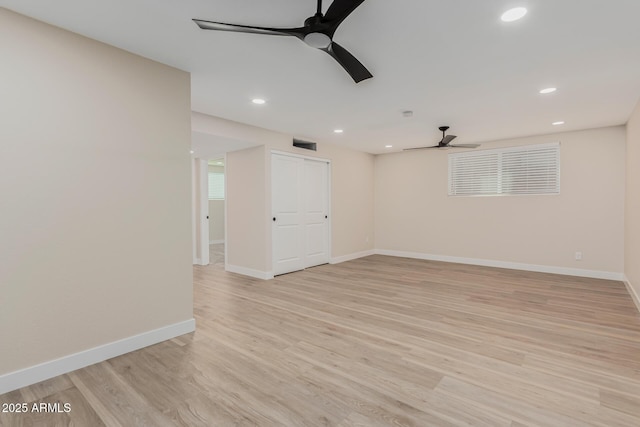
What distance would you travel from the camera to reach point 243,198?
5352 millimetres

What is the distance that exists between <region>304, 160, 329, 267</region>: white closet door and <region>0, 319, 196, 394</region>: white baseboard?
10.5 feet

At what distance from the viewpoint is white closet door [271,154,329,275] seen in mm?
5227

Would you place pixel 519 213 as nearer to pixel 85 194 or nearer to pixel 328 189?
pixel 328 189

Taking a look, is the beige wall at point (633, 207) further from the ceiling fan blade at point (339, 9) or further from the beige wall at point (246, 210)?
the beige wall at point (246, 210)

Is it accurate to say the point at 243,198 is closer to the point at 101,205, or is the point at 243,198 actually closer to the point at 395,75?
the point at 101,205

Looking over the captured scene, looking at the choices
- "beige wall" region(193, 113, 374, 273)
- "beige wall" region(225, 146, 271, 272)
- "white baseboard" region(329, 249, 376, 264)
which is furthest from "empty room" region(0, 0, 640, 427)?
"white baseboard" region(329, 249, 376, 264)

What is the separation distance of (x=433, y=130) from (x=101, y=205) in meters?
4.67

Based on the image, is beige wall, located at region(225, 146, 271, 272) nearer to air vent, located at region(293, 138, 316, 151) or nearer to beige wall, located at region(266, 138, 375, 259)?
air vent, located at region(293, 138, 316, 151)

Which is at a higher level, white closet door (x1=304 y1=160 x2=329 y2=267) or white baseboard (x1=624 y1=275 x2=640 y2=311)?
white closet door (x1=304 y1=160 x2=329 y2=267)

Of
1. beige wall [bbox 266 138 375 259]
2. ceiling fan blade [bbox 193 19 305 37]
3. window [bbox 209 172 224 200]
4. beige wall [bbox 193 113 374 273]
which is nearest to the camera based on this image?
ceiling fan blade [bbox 193 19 305 37]

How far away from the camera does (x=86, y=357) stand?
2.28 m

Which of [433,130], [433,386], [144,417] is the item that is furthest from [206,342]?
[433,130]

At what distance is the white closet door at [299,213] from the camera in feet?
17.1

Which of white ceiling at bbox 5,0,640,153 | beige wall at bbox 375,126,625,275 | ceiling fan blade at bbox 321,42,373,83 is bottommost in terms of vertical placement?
beige wall at bbox 375,126,625,275
